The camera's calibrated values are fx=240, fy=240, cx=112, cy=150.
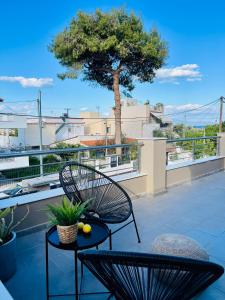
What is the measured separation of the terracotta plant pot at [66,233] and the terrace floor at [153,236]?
503 millimetres

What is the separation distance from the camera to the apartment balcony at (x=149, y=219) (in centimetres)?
192

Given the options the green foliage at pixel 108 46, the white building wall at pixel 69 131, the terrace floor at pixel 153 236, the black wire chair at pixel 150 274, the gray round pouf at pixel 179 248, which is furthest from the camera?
the white building wall at pixel 69 131

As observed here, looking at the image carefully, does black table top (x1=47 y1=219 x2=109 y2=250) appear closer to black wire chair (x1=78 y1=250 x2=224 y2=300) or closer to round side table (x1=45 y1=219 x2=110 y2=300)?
round side table (x1=45 y1=219 x2=110 y2=300)

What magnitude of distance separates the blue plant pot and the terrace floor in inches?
2.5

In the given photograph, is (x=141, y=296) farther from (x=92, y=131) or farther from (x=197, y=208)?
(x=92, y=131)

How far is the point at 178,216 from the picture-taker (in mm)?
3266

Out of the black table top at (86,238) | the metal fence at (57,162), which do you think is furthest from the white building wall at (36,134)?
the black table top at (86,238)

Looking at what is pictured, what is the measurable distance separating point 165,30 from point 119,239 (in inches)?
488

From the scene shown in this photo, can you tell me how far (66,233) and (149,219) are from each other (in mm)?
1832

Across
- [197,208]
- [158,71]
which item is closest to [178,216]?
[197,208]

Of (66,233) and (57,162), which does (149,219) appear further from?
(66,233)

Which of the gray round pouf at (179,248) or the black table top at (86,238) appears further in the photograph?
the gray round pouf at (179,248)

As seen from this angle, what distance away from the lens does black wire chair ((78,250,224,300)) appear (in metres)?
0.98

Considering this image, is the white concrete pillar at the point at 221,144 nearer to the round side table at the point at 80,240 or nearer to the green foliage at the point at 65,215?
the round side table at the point at 80,240
